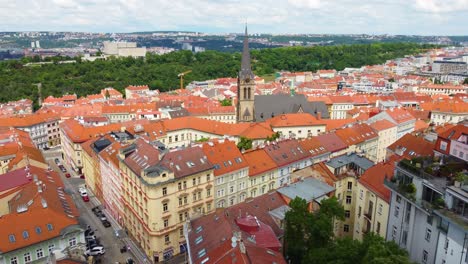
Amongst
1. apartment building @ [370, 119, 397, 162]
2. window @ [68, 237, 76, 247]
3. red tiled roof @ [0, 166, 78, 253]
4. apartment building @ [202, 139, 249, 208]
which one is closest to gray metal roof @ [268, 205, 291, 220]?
apartment building @ [202, 139, 249, 208]

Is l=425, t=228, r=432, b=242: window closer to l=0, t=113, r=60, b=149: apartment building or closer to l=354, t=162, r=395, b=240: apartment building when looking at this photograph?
l=354, t=162, r=395, b=240: apartment building

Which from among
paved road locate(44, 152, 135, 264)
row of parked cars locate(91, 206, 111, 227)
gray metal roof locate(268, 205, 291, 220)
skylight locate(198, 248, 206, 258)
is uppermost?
skylight locate(198, 248, 206, 258)

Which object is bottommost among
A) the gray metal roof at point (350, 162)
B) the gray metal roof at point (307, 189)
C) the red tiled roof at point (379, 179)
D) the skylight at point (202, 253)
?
the skylight at point (202, 253)

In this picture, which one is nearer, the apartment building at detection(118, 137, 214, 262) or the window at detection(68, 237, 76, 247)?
the window at detection(68, 237, 76, 247)

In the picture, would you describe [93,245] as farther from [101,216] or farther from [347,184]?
[347,184]

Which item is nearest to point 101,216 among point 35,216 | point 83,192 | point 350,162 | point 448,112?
point 83,192

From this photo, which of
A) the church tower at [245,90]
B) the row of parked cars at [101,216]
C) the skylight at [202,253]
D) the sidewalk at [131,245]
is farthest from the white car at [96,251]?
the church tower at [245,90]

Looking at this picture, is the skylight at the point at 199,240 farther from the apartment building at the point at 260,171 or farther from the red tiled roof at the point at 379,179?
the apartment building at the point at 260,171
